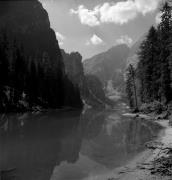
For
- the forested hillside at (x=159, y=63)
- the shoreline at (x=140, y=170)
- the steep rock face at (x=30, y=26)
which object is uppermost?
the steep rock face at (x=30, y=26)

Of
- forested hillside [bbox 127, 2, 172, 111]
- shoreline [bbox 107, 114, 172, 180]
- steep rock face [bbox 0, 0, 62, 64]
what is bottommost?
shoreline [bbox 107, 114, 172, 180]

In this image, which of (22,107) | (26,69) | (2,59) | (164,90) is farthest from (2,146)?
(26,69)

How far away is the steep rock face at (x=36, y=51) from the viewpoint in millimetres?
94812

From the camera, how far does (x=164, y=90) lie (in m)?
53.3

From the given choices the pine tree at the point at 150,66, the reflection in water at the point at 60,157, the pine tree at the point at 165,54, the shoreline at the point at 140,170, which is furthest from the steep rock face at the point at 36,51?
the shoreline at the point at 140,170

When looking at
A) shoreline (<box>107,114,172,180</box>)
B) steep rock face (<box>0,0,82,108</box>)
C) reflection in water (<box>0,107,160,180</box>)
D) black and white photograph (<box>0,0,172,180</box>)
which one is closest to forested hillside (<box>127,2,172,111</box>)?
black and white photograph (<box>0,0,172,180</box>)

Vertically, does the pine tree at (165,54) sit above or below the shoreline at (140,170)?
above

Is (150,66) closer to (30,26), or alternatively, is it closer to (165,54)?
(165,54)

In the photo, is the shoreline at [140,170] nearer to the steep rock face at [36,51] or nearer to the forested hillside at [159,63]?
the forested hillside at [159,63]

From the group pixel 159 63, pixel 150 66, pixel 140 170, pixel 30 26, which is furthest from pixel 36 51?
pixel 140 170

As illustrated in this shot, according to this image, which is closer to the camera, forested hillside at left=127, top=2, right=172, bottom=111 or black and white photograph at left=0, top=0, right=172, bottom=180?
black and white photograph at left=0, top=0, right=172, bottom=180

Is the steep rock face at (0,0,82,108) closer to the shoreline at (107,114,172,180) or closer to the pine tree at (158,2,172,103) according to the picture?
the pine tree at (158,2,172,103)

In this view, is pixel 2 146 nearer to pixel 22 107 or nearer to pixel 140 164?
pixel 140 164

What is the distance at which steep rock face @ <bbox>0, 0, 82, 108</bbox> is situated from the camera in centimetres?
9481
